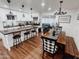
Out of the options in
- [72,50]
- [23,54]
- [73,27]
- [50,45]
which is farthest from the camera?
[73,27]

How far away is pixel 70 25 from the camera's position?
14.0 feet

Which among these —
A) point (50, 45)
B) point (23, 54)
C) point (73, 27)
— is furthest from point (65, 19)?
point (23, 54)

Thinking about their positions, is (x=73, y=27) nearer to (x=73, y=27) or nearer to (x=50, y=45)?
(x=73, y=27)

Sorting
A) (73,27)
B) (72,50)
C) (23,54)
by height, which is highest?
(73,27)

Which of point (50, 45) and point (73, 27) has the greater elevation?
point (73, 27)

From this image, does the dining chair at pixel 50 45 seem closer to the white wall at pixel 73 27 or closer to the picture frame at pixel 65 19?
the white wall at pixel 73 27

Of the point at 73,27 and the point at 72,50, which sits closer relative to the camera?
the point at 72,50

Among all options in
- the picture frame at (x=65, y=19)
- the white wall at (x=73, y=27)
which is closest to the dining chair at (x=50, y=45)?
the white wall at (x=73, y=27)

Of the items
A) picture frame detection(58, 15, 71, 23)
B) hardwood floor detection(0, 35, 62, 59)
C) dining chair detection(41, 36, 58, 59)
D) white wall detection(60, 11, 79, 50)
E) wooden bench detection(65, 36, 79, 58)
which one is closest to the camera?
wooden bench detection(65, 36, 79, 58)

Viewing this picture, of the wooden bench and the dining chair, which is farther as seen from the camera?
the dining chair

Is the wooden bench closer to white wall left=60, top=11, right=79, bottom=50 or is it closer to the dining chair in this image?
the dining chair

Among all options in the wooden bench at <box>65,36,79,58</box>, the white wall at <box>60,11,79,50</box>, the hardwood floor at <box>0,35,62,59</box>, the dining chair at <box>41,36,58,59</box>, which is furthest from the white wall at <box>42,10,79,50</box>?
the dining chair at <box>41,36,58,59</box>

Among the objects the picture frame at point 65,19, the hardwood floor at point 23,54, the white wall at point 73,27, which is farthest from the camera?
the picture frame at point 65,19

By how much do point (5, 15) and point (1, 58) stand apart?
12.3ft
